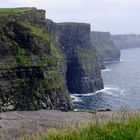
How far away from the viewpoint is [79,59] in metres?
154

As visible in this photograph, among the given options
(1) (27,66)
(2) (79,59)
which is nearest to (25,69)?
(1) (27,66)

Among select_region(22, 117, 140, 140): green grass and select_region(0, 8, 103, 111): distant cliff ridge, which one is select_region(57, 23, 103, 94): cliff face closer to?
select_region(0, 8, 103, 111): distant cliff ridge

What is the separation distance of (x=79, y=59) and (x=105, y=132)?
141 metres

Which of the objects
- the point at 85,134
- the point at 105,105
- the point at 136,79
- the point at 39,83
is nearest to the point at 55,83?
the point at 39,83

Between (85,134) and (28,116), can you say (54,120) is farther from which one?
(85,134)

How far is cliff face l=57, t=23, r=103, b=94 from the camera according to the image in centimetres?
14550

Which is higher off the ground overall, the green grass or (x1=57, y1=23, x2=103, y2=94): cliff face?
the green grass

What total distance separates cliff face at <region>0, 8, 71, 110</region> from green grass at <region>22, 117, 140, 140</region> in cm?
5878

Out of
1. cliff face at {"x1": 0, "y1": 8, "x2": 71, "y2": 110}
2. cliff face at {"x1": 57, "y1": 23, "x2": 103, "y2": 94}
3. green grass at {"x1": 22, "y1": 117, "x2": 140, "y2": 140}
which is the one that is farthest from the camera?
A: cliff face at {"x1": 57, "y1": 23, "x2": 103, "y2": 94}

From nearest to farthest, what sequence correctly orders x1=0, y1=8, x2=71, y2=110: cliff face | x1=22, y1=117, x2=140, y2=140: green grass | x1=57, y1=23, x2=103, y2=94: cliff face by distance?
x1=22, y1=117, x2=140, y2=140: green grass
x1=0, y1=8, x2=71, y2=110: cliff face
x1=57, y1=23, x2=103, y2=94: cliff face

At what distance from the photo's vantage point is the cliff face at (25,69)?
76375mm

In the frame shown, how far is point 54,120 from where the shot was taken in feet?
78.5

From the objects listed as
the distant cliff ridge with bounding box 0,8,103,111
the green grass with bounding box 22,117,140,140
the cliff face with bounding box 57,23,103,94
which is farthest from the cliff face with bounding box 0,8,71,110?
the green grass with bounding box 22,117,140,140

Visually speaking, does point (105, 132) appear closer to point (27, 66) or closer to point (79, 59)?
point (27, 66)
